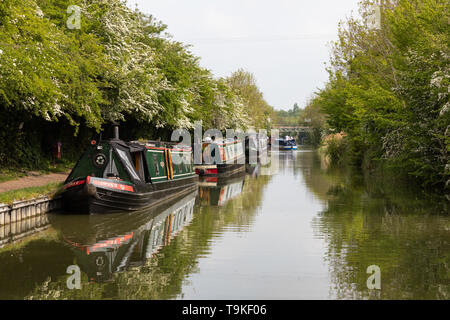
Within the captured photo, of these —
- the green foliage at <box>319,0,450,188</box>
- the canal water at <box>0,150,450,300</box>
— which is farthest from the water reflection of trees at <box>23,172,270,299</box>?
the green foliage at <box>319,0,450,188</box>

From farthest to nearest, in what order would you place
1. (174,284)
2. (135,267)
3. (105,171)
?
(105,171), (135,267), (174,284)

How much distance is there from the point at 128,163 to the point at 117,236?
13.6 feet

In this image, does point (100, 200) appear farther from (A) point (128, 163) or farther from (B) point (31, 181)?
(B) point (31, 181)

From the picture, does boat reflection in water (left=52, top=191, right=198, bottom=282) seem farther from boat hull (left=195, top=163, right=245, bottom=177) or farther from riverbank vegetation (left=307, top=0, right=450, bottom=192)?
boat hull (left=195, top=163, right=245, bottom=177)

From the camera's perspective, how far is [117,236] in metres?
11.8

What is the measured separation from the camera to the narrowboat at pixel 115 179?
45.8 feet

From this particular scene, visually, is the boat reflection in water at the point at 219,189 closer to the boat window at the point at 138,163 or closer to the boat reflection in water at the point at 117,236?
the boat window at the point at 138,163

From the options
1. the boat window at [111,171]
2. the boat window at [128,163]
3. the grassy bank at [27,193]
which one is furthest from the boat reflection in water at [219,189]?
the grassy bank at [27,193]

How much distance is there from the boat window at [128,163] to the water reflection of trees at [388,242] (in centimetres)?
507

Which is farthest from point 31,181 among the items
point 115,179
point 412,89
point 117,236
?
point 412,89
